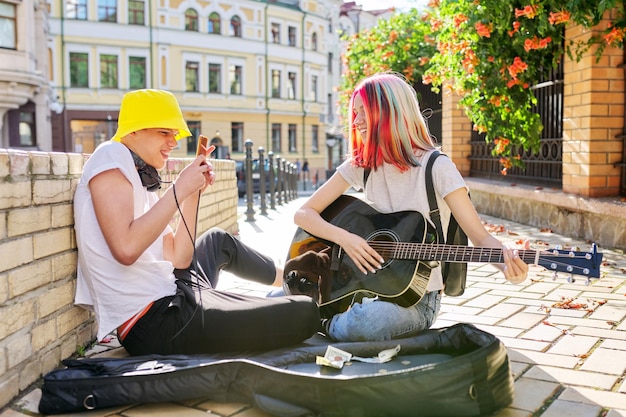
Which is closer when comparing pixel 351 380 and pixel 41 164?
pixel 351 380

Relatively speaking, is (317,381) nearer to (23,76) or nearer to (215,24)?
(23,76)

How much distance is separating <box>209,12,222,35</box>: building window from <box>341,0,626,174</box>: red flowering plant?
29.3 m

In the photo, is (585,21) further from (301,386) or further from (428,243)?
(301,386)

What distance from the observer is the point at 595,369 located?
325 cm

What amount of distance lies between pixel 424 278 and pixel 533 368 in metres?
0.69

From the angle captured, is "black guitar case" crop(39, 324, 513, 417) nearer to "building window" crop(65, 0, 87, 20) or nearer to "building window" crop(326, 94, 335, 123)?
"building window" crop(65, 0, 87, 20)

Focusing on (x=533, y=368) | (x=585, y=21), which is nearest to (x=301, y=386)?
(x=533, y=368)

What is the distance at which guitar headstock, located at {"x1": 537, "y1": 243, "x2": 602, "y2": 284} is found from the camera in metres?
2.74

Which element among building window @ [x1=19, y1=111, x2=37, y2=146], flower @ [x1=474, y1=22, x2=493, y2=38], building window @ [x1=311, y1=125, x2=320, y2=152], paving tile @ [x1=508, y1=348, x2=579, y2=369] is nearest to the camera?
paving tile @ [x1=508, y1=348, x2=579, y2=369]

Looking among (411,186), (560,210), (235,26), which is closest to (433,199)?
(411,186)

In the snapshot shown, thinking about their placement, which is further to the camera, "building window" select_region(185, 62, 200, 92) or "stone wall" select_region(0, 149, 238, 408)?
"building window" select_region(185, 62, 200, 92)

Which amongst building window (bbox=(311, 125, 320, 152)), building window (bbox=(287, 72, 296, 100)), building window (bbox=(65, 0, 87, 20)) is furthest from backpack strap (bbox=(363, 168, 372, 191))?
building window (bbox=(311, 125, 320, 152))

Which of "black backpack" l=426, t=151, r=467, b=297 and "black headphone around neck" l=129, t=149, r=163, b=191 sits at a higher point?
"black headphone around neck" l=129, t=149, r=163, b=191

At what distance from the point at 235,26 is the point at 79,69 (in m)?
9.32
